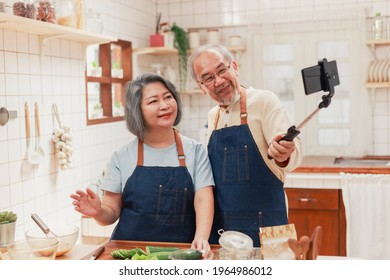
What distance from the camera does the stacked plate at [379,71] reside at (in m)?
3.22

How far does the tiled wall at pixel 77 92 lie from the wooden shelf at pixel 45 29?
55mm

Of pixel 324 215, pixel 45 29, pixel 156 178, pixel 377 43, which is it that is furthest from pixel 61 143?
pixel 377 43

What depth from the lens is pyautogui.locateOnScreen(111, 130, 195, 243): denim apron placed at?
1.55 metres

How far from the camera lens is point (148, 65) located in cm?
356

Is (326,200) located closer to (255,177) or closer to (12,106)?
(255,177)

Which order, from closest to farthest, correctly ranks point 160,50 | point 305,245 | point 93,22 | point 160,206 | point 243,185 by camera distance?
point 305,245, point 160,206, point 243,185, point 93,22, point 160,50

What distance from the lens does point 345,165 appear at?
308 cm

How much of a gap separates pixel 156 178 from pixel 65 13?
106 centimetres

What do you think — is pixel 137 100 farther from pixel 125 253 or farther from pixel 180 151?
pixel 125 253

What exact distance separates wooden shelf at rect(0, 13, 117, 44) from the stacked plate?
5.65 feet

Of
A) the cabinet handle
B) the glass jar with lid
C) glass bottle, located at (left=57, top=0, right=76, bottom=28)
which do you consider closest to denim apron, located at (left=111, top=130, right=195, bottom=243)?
the glass jar with lid

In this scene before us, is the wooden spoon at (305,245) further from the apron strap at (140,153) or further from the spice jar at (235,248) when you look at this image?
the apron strap at (140,153)
